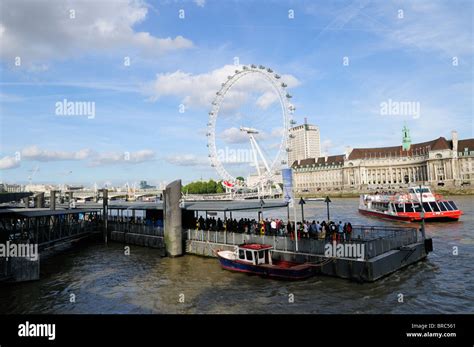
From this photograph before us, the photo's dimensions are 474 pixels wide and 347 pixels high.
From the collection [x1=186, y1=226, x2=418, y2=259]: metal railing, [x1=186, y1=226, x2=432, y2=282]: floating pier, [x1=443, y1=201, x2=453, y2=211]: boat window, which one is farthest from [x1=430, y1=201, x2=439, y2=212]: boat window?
[x1=186, y1=226, x2=418, y2=259]: metal railing

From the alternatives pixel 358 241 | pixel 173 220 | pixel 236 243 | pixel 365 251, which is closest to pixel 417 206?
pixel 236 243

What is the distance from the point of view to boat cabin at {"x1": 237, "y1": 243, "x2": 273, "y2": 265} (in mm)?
22953

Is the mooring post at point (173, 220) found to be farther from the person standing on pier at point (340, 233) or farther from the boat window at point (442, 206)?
the boat window at point (442, 206)

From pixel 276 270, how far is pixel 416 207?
36667 millimetres

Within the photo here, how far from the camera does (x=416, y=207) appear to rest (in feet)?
168

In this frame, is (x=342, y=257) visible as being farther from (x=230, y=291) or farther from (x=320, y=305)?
(x=230, y=291)

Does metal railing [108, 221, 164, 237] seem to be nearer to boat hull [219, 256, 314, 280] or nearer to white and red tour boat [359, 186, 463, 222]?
boat hull [219, 256, 314, 280]

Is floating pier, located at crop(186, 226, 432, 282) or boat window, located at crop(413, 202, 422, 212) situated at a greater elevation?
boat window, located at crop(413, 202, 422, 212)

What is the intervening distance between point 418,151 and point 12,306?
20175 cm

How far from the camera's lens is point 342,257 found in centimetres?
2116

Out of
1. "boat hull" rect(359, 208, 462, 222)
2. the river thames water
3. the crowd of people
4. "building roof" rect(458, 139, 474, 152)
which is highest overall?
"building roof" rect(458, 139, 474, 152)

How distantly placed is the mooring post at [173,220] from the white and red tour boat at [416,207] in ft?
97.5
